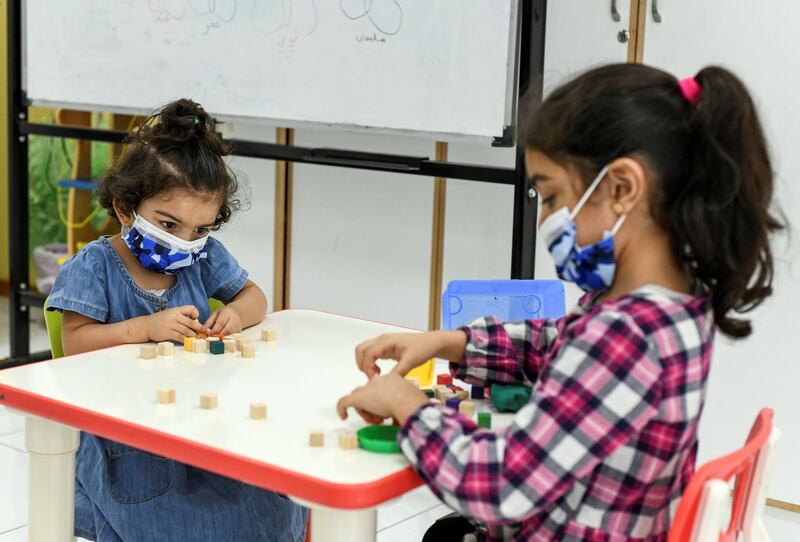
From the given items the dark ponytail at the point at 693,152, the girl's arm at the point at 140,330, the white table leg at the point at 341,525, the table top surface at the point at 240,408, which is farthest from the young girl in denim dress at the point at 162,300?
the dark ponytail at the point at 693,152

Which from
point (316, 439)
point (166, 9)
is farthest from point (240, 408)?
point (166, 9)

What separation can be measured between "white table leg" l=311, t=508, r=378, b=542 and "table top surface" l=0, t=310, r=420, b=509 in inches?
2.1

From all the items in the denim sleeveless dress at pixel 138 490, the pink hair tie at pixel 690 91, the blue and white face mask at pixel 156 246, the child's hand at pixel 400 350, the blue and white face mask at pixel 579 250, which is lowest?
the denim sleeveless dress at pixel 138 490

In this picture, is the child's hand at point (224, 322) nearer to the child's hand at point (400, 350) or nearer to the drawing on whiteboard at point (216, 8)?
the child's hand at point (400, 350)

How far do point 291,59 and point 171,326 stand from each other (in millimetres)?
1462

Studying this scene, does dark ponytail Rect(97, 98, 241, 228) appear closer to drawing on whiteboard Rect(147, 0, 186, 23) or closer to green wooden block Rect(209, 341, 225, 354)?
green wooden block Rect(209, 341, 225, 354)

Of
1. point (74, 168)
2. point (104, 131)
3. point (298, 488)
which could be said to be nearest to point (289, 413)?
point (298, 488)

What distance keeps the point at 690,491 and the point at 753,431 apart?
9.4 inches

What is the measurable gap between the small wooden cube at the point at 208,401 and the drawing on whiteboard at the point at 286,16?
1.80 metres

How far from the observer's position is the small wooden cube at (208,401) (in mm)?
1294

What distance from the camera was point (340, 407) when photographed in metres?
1.25

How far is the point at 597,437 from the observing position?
1.03 m

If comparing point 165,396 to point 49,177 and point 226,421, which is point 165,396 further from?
point 49,177

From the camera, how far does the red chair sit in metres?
1.01
